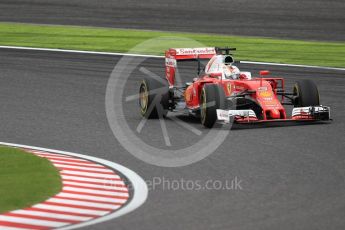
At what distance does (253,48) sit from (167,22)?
5215 mm

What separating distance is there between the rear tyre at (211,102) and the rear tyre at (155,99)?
1346mm

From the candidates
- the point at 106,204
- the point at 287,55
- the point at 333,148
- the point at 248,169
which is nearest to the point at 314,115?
the point at 333,148

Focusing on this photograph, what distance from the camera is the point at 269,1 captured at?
3378cm

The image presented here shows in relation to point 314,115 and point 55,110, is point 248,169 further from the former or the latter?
point 55,110

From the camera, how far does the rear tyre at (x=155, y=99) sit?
16500 mm

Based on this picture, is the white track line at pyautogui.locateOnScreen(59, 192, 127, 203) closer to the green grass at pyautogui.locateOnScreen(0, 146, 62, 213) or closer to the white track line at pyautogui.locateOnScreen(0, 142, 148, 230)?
the white track line at pyautogui.locateOnScreen(0, 142, 148, 230)

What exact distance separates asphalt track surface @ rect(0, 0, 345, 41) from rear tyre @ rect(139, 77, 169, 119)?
41.5 feet

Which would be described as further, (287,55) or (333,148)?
(287,55)

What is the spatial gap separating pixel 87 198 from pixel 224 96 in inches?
206

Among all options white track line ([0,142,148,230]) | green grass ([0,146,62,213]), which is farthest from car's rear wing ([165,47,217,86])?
white track line ([0,142,148,230])

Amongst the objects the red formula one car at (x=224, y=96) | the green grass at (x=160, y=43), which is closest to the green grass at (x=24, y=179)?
the red formula one car at (x=224, y=96)

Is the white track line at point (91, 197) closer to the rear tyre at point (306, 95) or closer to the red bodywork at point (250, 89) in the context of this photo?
the red bodywork at point (250, 89)

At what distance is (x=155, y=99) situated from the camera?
1650 cm

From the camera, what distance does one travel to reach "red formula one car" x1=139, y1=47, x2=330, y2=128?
15.2 meters
